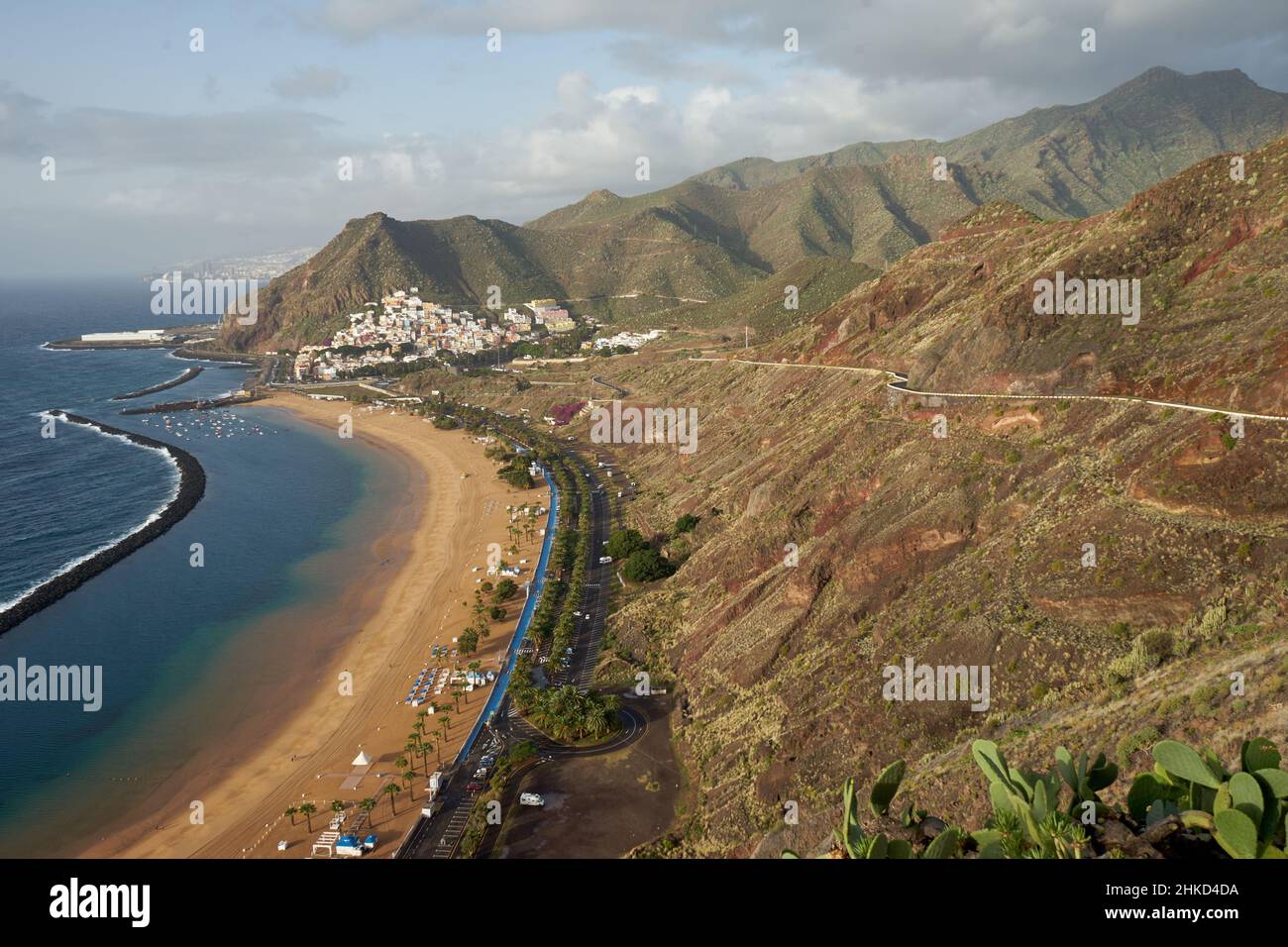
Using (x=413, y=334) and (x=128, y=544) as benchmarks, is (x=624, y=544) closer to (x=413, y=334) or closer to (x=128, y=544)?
(x=128, y=544)

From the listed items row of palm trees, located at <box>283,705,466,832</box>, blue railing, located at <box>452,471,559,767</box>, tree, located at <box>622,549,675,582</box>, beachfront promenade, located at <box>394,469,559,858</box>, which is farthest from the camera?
tree, located at <box>622,549,675,582</box>

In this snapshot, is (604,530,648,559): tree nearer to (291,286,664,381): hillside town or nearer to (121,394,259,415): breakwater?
(291,286,664,381): hillside town

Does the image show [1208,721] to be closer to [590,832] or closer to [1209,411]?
[1209,411]

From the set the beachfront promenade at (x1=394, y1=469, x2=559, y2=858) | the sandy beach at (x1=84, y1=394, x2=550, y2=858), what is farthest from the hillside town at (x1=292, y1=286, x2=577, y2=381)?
the beachfront promenade at (x1=394, y1=469, x2=559, y2=858)

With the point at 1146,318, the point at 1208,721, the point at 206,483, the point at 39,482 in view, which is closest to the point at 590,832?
the point at 1208,721

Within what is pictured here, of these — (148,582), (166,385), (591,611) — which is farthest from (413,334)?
(591,611)
